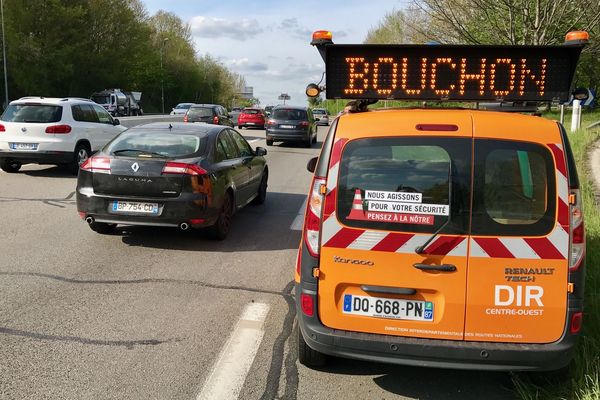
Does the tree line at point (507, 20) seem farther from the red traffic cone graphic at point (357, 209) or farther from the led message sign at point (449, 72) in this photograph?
the red traffic cone graphic at point (357, 209)

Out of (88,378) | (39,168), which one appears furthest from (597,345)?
(39,168)

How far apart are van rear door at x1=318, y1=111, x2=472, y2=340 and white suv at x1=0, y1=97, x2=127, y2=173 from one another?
408 inches

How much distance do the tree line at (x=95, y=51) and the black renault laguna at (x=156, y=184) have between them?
52.8m

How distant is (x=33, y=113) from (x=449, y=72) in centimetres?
1038

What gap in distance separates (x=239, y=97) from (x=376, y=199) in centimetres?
14375

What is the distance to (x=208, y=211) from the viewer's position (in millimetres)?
6770

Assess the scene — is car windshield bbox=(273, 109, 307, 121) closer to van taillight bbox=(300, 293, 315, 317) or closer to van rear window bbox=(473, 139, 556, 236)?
van taillight bbox=(300, 293, 315, 317)

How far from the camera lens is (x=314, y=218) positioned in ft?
11.3

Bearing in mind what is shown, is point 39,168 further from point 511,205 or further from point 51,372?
point 511,205

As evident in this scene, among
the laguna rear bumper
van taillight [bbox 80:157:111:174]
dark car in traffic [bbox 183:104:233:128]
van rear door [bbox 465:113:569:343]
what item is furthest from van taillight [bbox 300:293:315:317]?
dark car in traffic [bbox 183:104:233:128]

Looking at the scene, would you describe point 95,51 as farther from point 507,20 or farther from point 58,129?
point 58,129

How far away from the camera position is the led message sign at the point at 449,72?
4469mm

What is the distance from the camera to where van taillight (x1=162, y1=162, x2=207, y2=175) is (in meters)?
6.60

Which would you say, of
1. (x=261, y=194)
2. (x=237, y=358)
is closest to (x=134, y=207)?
(x=237, y=358)
